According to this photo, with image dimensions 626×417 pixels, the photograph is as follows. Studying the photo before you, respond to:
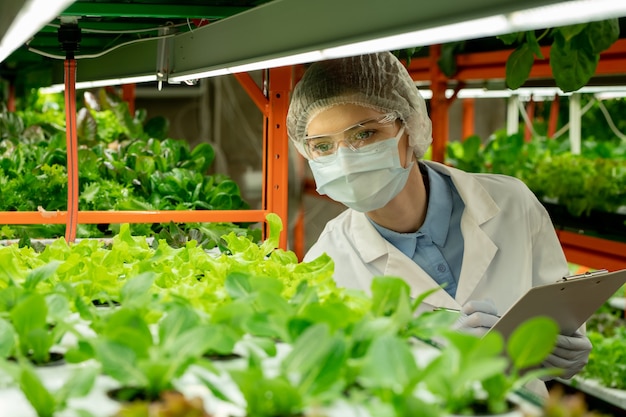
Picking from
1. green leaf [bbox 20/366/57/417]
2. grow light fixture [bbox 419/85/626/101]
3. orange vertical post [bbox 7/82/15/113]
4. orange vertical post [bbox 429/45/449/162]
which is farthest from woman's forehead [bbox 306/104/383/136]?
orange vertical post [bbox 7/82/15/113]

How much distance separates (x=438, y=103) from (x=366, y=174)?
13.0ft

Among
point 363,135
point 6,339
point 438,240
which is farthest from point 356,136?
point 6,339

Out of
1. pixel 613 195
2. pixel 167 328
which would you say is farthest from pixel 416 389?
pixel 613 195

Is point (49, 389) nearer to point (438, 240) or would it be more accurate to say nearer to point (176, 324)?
point (176, 324)

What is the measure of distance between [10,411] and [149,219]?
204 centimetres

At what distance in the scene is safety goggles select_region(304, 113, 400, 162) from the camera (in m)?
2.49

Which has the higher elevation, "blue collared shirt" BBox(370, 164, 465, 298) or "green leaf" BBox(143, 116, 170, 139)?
"green leaf" BBox(143, 116, 170, 139)

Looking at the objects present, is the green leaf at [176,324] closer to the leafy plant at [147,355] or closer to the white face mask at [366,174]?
the leafy plant at [147,355]

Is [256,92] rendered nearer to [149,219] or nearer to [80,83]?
[149,219]

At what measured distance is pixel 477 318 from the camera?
2158 millimetres

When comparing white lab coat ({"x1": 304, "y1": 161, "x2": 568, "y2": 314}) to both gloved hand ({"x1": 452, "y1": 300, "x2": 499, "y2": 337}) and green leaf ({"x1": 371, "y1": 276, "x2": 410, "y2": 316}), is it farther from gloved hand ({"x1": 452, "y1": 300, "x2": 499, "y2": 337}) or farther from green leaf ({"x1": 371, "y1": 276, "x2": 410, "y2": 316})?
green leaf ({"x1": 371, "y1": 276, "x2": 410, "y2": 316})

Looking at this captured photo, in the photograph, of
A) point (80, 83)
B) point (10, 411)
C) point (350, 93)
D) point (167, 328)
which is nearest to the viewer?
point (10, 411)

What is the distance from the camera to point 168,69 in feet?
8.58

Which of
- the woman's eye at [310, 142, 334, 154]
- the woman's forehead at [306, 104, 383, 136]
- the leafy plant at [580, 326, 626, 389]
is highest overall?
the woman's forehead at [306, 104, 383, 136]
